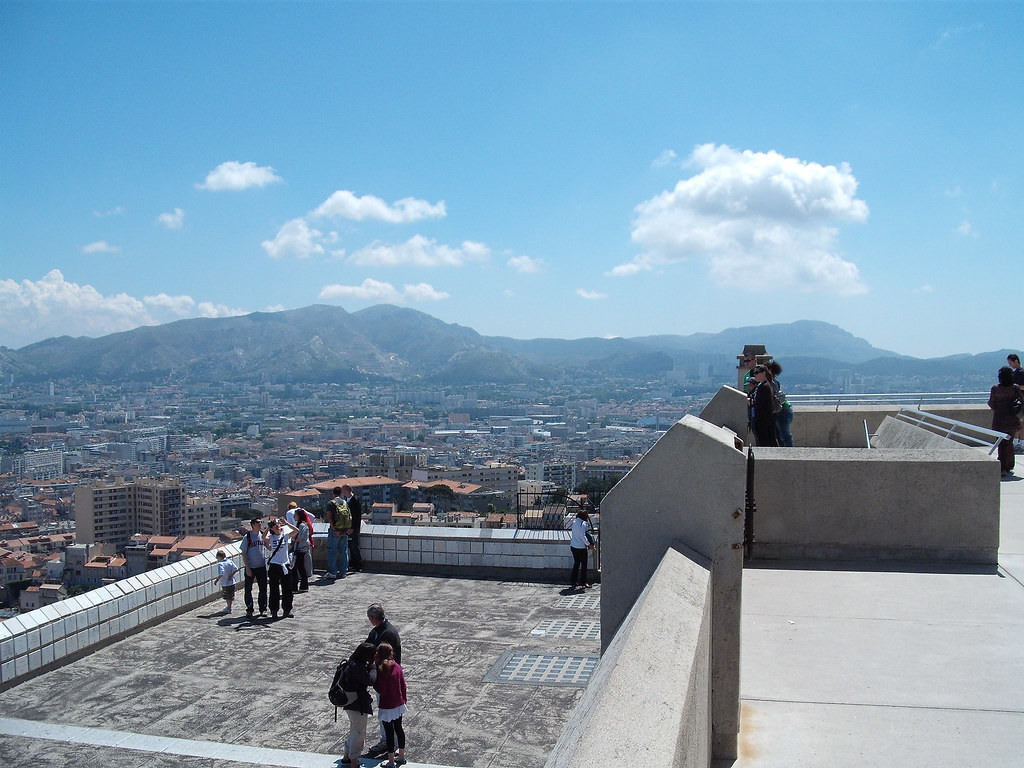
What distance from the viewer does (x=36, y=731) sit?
6.57 meters

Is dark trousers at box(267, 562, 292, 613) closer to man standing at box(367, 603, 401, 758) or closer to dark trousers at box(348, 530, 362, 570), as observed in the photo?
dark trousers at box(348, 530, 362, 570)

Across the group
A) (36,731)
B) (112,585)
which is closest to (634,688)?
(36,731)

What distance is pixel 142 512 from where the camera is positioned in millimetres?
54594

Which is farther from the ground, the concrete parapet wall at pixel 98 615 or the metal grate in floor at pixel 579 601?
the concrete parapet wall at pixel 98 615

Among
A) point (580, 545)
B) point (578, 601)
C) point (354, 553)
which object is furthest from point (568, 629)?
point (354, 553)

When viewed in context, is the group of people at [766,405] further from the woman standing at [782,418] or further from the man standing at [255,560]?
the man standing at [255,560]

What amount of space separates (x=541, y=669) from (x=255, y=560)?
4056 mm

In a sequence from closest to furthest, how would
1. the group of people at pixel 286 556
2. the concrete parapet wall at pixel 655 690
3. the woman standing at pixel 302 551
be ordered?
the concrete parapet wall at pixel 655 690, the group of people at pixel 286 556, the woman standing at pixel 302 551

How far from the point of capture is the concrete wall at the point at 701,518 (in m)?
3.21

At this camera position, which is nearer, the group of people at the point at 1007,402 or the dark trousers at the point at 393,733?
the dark trousers at the point at 393,733

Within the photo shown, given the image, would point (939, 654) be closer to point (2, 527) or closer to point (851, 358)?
point (2, 527)

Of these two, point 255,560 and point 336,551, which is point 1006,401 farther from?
point 255,560

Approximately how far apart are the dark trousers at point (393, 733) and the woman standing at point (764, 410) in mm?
4297

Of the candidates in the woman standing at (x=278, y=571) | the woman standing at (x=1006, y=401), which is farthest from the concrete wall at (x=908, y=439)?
the woman standing at (x=278, y=571)
